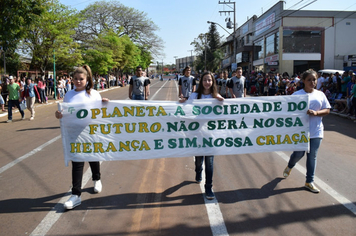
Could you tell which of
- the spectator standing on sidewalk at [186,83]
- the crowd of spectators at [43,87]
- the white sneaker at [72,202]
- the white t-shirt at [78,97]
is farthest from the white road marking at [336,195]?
the crowd of spectators at [43,87]

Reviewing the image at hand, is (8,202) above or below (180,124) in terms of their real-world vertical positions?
below

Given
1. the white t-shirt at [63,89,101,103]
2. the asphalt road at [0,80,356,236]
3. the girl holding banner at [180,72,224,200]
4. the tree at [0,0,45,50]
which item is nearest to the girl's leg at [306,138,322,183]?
the asphalt road at [0,80,356,236]

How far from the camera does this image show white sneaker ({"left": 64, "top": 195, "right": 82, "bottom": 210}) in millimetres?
4013

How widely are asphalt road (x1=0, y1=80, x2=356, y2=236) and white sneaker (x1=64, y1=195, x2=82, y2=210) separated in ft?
0.25

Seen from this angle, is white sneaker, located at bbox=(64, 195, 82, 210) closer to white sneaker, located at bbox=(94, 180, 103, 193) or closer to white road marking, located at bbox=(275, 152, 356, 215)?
white sneaker, located at bbox=(94, 180, 103, 193)

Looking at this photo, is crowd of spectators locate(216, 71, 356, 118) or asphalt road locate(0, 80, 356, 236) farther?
crowd of spectators locate(216, 71, 356, 118)

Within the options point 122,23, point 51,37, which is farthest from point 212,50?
point 51,37

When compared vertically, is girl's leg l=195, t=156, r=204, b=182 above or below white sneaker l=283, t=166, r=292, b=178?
above

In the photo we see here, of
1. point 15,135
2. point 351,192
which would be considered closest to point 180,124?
point 351,192

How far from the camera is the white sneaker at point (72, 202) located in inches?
158

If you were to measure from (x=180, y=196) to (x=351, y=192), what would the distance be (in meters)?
2.56

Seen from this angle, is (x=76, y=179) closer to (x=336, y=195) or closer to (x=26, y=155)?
(x=26, y=155)

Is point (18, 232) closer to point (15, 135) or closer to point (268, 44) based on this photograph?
point (15, 135)

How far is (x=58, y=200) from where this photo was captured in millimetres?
4387
